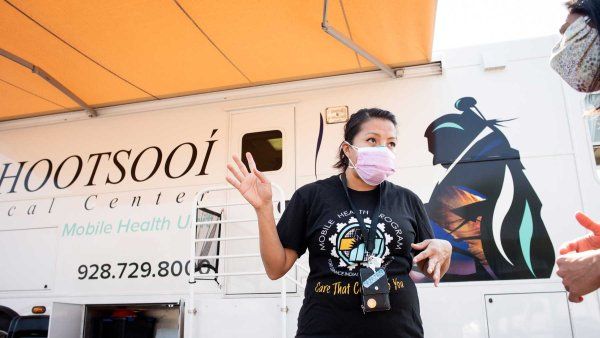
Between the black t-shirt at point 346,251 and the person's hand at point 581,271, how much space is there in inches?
19.5

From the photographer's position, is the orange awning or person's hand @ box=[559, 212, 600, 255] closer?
person's hand @ box=[559, 212, 600, 255]

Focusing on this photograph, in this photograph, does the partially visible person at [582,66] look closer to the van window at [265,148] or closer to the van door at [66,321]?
the van window at [265,148]

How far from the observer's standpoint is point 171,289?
13.4 ft

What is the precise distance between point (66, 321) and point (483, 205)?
3.53m

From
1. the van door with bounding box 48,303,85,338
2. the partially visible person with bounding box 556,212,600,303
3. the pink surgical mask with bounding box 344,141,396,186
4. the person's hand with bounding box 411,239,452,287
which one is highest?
the pink surgical mask with bounding box 344,141,396,186

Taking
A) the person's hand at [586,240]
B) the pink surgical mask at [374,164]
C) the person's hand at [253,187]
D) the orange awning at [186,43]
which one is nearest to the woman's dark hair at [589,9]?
the person's hand at [586,240]

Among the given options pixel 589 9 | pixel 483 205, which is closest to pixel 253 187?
pixel 589 9

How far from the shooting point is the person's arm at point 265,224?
65.8 inches

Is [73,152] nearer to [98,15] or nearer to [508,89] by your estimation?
[98,15]

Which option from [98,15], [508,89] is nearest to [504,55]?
[508,89]

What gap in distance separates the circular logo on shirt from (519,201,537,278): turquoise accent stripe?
2.32 m

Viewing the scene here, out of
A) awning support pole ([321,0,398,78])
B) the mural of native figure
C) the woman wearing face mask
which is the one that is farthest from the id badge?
awning support pole ([321,0,398,78])

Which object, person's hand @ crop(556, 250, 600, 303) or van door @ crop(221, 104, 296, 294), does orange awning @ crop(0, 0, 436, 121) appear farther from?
person's hand @ crop(556, 250, 600, 303)

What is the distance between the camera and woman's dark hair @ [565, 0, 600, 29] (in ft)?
4.06
